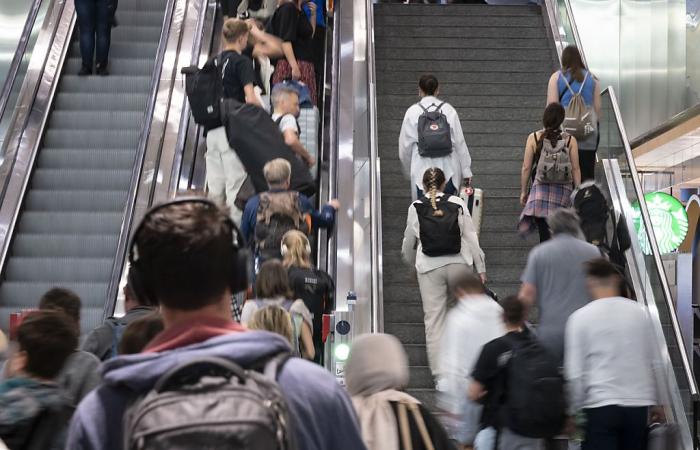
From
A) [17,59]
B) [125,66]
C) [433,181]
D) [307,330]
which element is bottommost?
[307,330]

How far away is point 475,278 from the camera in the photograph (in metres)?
6.76

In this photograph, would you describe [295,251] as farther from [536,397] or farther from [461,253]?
[536,397]

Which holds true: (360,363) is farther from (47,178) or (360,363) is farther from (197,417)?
(47,178)

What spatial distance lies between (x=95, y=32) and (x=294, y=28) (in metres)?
2.06

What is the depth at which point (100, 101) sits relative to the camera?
41.0ft

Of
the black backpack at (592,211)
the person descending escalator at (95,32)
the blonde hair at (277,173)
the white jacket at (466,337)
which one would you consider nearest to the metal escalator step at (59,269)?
the blonde hair at (277,173)

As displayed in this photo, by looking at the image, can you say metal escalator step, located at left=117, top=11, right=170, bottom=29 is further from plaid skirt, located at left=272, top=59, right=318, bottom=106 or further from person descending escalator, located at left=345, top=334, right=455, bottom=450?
person descending escalator, located at left=345, top=334, right=455, bottom=450

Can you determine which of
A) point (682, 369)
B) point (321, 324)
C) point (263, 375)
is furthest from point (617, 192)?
point (263, 375)

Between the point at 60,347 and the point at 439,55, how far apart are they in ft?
35.1

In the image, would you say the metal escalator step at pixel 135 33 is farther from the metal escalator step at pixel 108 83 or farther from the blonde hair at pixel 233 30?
the blonde hair at pixel 233 30

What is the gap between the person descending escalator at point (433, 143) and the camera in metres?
10.5

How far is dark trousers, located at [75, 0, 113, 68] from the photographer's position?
40.7ft

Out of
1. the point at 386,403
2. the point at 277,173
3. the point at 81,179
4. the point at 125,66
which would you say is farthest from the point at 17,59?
the point at 386,403

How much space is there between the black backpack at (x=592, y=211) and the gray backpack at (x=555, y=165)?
0.26 metres
